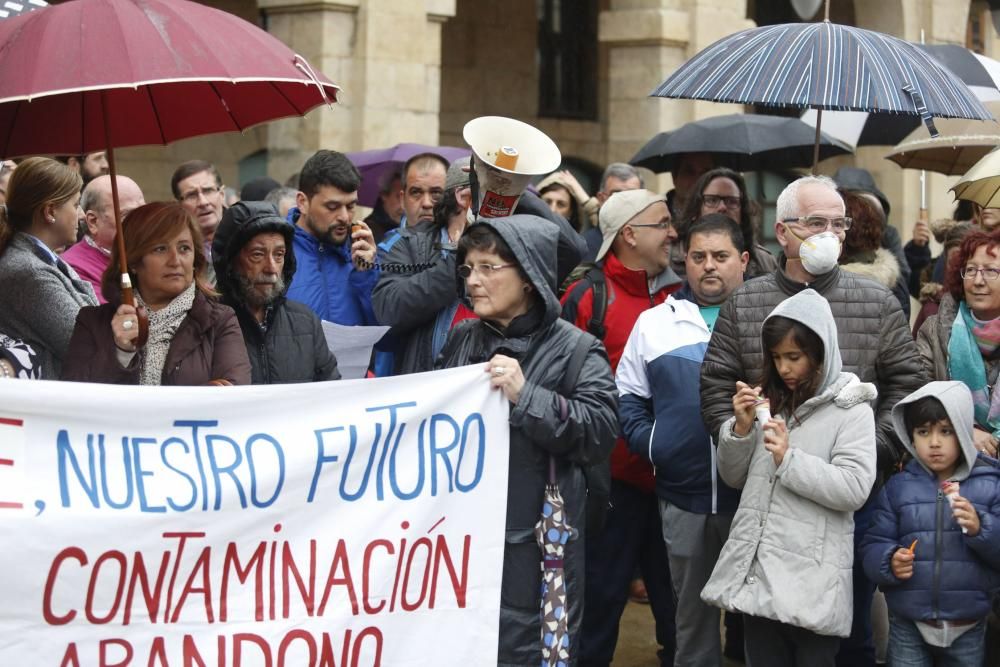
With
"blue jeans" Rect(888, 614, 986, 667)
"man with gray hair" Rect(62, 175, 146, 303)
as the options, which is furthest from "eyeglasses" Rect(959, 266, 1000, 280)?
"man with gray hair" Rect(62, 175, 146, 303)

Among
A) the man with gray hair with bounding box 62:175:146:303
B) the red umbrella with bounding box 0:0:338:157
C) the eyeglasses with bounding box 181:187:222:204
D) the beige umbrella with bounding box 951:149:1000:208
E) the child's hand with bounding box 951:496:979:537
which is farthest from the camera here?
the eyeglasses with bounding box 181:187:222:204

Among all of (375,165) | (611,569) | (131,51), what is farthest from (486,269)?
(375,165)

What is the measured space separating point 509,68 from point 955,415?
36.8ft

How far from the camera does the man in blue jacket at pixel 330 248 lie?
21.2 ft

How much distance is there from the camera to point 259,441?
4652mm

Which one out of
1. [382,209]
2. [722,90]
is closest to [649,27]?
[382,209]

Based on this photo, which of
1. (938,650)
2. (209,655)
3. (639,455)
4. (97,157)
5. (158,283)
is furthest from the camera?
(97,157)

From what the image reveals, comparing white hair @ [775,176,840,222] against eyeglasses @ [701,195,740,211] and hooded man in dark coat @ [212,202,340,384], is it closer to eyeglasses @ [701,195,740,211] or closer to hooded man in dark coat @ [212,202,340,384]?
eyeglasses @ [701,195,740,211]

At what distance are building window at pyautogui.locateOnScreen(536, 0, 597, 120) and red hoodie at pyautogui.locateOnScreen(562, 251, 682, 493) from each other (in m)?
10.1

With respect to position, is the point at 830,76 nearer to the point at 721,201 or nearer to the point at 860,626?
the point at 721,201

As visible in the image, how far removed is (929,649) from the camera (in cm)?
546

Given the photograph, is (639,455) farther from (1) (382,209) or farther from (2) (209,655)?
(1) (382,209)

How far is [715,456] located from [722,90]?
1437 millimetres

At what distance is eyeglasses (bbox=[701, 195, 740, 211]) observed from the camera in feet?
21.8
